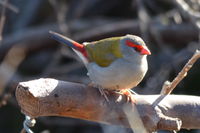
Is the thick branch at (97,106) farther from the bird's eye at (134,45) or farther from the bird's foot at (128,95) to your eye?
the bird's eye at (134,45)

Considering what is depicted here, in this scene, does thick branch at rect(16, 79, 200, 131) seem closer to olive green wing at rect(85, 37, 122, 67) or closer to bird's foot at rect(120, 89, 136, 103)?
bird's foot at rect(120, 89, 136, 103)

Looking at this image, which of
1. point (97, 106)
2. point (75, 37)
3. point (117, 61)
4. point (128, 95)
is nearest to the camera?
point (97, 106)

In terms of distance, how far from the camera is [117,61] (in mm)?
3574

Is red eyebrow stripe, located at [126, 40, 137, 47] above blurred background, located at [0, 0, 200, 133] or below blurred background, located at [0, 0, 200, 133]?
above

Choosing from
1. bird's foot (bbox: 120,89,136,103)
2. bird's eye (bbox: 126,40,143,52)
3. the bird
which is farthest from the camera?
bird's eye (bbox: 126,40,143,52)

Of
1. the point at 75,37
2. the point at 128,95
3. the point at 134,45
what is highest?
the point at 134,45

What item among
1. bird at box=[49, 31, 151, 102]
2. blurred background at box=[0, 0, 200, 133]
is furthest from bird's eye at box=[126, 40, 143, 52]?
blurred background at box=[0, 0, 200, 133]

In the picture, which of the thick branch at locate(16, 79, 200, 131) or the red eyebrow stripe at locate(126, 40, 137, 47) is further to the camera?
the red eyebrow stripe at locate(126, 40, 137, 47)

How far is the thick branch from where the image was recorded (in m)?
2.54

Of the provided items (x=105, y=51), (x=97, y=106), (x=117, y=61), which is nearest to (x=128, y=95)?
(x=97, y=106)

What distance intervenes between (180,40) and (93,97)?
142 inches

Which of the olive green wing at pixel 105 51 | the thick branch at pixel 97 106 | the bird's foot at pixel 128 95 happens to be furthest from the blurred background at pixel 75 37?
the thick branch at pixel 97 106

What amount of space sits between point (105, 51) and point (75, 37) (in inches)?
96.4

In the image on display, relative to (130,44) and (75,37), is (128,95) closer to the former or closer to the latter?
Answer: (130,44)
